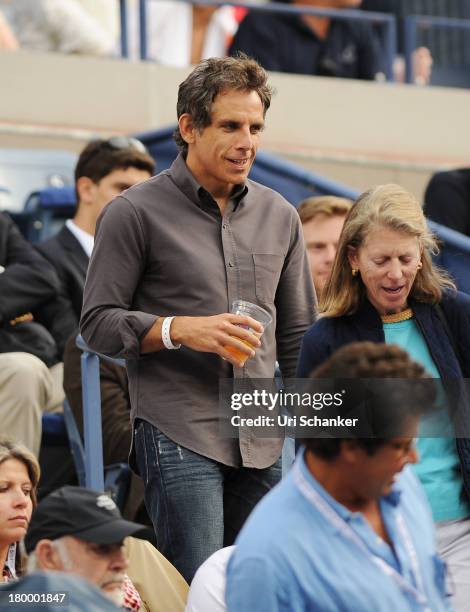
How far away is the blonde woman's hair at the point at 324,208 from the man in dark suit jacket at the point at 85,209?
2.73 ft

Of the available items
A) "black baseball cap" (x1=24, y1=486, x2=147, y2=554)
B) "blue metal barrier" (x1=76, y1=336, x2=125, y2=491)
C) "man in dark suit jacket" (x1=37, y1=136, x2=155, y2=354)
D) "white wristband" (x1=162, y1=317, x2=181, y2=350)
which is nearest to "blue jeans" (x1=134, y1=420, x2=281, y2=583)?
"white wristband" (x1=162, y1=317, x2=181, y2=350)

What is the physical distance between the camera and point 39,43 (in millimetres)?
10211

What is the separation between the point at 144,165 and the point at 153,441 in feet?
8.86

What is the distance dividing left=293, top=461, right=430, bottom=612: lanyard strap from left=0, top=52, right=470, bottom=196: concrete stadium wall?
→ 656 cm

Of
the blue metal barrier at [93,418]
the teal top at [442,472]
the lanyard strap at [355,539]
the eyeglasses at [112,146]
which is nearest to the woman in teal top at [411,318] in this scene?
the teal top at [442,472]

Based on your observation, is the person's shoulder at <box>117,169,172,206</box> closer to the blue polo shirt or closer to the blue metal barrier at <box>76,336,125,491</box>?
the blue metal barrier at <box>76,336,125,491</box>

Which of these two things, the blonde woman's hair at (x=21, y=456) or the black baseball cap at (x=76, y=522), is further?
the blonde woman's hair at (x=21, y=456)

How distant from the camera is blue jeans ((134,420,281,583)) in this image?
4543 millimetres

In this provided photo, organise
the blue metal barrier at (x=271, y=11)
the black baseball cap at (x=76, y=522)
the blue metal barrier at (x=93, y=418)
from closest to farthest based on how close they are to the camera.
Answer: the black baseball cap at (x=76, y=522), the blue metal barrier at (x=93, y=418), the blue metal barrier at (x=271, y=11)

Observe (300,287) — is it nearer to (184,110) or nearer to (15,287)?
(184,110)

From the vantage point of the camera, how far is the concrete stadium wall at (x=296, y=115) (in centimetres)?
981

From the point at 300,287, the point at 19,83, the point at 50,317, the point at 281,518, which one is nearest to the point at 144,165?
the point at 50,317

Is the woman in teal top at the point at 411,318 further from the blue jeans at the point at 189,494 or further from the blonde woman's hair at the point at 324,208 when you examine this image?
the blonde woman's hair at the point at 324,208

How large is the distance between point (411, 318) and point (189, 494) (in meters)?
0.82
